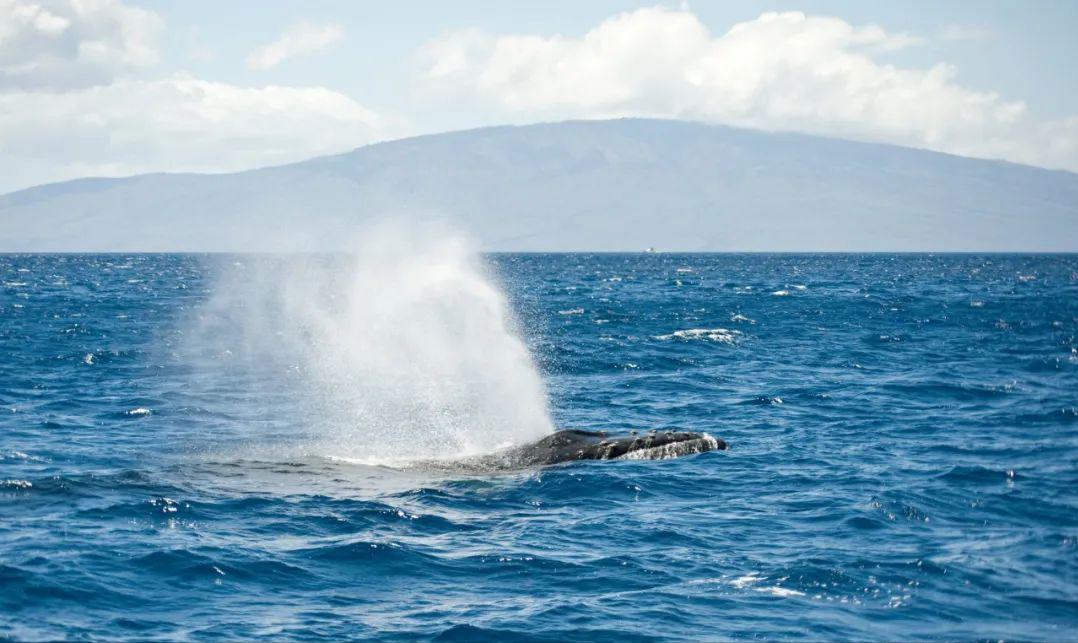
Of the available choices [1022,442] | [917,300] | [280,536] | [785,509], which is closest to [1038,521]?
[785,509]

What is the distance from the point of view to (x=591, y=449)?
31.0m

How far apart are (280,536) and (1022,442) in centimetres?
2219

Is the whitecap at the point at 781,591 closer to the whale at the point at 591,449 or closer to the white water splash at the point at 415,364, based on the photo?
the whale at the point at 591,449

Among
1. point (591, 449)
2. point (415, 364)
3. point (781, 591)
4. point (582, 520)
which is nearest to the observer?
point (781, 591)

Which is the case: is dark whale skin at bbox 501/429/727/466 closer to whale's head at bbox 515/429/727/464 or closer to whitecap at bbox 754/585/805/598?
whale's head at bbox 515/429/727/464

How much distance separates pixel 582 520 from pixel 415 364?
3431 centimetres

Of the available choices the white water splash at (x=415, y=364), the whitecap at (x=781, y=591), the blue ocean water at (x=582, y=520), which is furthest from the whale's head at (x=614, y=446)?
the whitecap at (x=781, y=591)

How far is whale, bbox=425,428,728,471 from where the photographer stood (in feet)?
100

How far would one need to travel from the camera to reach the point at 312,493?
2669 centimetres

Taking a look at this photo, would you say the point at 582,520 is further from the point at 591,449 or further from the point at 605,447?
the point at 605,447

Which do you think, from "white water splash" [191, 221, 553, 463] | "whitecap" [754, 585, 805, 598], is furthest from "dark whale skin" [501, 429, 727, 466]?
"whitecap" [754, 585, 805, 598]

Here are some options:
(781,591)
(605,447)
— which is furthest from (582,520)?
(605,447)

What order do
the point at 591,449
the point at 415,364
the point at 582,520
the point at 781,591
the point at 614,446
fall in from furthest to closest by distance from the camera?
the point at 415,364
the point at 614,446
the point at 591,449
the point at 582,520
the point at 781,591

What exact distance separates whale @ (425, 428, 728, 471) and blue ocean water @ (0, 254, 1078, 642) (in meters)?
0.90
